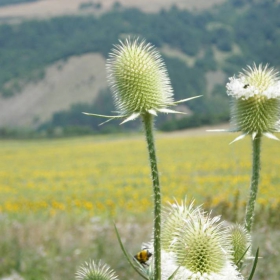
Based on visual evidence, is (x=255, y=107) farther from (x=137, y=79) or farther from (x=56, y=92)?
(x=56, y=92)

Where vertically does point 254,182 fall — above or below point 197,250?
above

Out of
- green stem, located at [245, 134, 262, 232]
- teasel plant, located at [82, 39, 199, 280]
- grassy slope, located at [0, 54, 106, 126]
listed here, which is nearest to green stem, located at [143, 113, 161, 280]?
teasel plant, located at [82, 39, 199, 280]

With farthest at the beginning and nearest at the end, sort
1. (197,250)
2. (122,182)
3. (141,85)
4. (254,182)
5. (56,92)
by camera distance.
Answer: (56,92) → (122,182) → (141,85) → (254,182) → (197,250)

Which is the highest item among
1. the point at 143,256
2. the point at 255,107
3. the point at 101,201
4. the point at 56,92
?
the point at 56,92

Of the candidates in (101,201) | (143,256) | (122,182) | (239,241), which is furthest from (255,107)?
(122,182)

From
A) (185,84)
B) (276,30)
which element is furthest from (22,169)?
(276,30)

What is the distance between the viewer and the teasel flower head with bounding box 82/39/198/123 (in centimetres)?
196

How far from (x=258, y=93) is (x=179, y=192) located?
51.1 feet

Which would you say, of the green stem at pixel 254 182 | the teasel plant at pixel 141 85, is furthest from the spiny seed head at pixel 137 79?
the green stem at pixel 254 182

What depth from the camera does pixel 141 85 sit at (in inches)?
82.0

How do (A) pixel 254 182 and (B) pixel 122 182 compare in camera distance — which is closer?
(A) pixel 254 182

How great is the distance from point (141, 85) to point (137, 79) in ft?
0.10

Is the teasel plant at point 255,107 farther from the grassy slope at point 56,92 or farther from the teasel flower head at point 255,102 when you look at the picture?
the grassy slope at point 56,92

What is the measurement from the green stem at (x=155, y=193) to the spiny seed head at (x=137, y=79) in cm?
6
